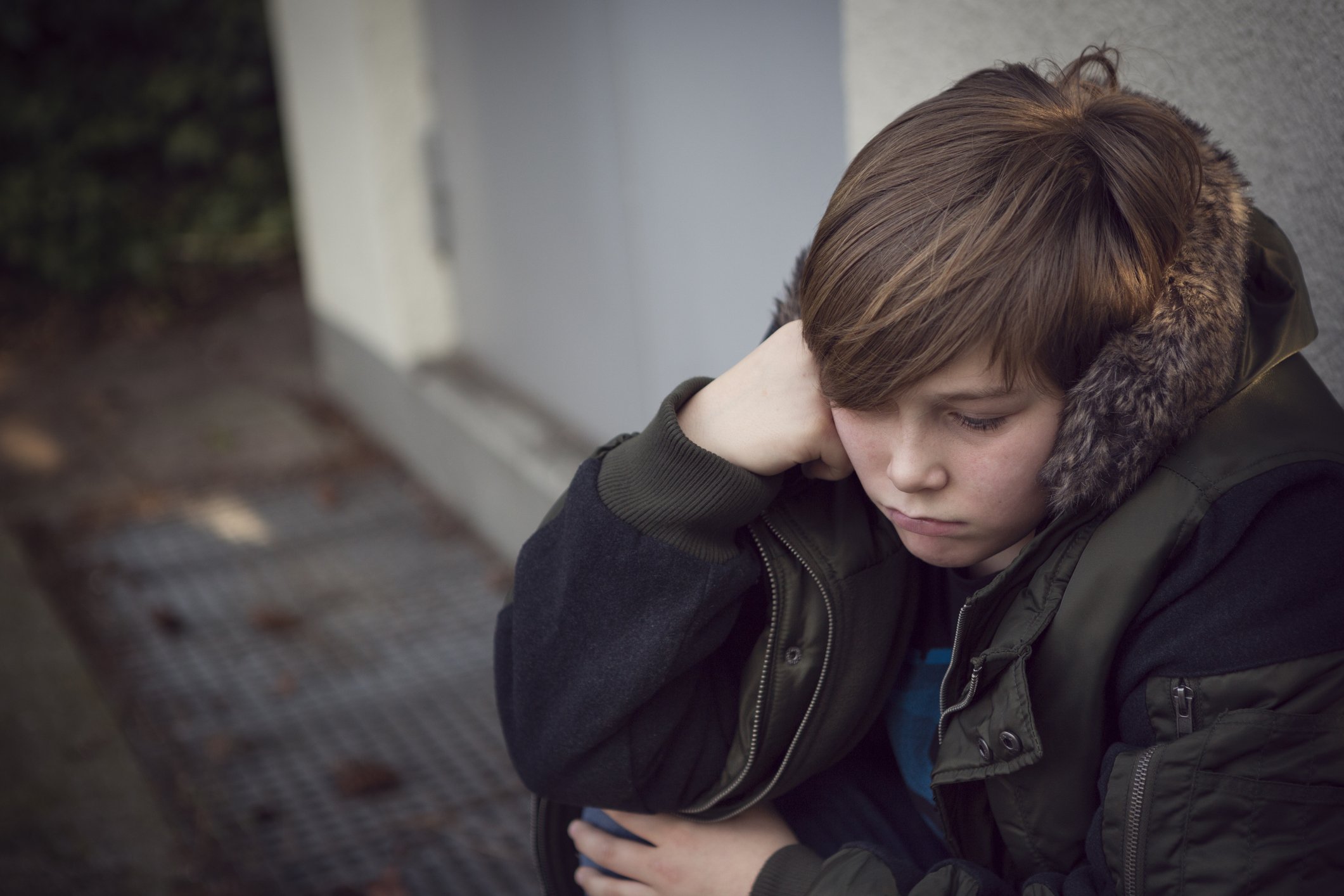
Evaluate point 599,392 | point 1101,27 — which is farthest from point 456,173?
point 1101,27

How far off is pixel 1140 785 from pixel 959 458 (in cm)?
37

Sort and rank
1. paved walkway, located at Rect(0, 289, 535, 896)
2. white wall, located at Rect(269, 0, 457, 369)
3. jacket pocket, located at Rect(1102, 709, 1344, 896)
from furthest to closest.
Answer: white wall, located at Rect(269, 0, 457, 369), paved walkway, located at Rect(0, 289, 535, 896), jacket pocket, located at Rect(1102, 709, 1344, 896)

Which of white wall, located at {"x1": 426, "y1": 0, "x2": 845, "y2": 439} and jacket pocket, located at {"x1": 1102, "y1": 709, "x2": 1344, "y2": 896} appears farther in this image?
white wall, located at {"x1": 426, "y1": 0, "x2": 845, "y2": 439}

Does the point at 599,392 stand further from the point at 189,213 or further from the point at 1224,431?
the point at 189,213

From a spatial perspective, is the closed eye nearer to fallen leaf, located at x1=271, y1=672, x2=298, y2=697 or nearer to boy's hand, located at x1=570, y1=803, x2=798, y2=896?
boy's hand, located at x1=570, y1=803, x2=798, y2=896

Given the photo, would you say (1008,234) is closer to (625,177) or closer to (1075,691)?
(1075,691)

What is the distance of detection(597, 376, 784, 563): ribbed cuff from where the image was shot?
1465mm

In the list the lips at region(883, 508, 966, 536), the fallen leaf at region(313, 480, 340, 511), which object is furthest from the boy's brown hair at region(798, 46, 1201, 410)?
the fallen leaf at region(313, 480, 340, 511)

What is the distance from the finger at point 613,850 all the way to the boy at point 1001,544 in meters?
0.07

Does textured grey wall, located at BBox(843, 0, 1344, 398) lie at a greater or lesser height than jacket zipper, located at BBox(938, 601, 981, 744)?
greater

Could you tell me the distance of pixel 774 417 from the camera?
1.47m

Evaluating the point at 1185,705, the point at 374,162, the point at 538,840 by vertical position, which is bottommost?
the point at 538,840

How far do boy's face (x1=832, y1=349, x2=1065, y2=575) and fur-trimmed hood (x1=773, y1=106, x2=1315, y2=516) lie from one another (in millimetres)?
34

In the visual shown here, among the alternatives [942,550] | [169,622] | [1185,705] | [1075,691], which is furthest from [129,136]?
[1185,705]
